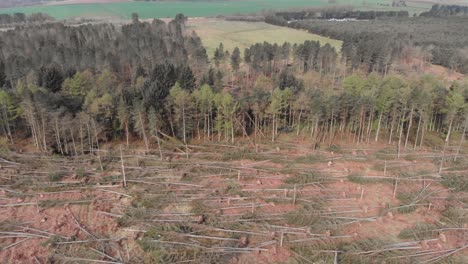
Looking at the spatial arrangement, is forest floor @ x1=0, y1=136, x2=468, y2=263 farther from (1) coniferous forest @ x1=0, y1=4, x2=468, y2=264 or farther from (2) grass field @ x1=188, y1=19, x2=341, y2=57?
(2) grass field @ x1=188, y1=19, x2=341, y2=57

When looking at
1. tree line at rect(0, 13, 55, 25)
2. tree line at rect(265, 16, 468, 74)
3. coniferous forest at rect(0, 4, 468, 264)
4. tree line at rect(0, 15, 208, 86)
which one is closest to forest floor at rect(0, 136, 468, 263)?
coniferous forest at rect(0, 4, 468, 264)

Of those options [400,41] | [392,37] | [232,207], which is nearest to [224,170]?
[232,207]

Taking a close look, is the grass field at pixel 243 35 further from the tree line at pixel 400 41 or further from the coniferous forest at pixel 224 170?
the coniferous forest at pixel 224 170

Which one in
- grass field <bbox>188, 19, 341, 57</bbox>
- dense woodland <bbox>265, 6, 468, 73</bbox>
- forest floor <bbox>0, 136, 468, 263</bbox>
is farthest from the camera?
grass field <bbox>188, 19, 341, 57</bbox>

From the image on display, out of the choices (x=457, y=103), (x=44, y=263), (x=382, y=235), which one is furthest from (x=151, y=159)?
(x=457, y=103)

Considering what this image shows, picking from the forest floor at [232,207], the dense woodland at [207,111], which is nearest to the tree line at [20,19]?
the dense woodland at [207,111]
